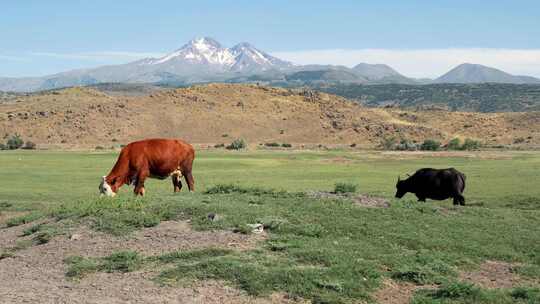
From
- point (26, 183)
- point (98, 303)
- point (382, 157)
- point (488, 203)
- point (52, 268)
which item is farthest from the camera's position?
point (382, 157)

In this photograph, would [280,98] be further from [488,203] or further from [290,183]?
[488,203]

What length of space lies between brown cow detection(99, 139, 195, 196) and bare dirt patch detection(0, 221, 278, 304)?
3.58m

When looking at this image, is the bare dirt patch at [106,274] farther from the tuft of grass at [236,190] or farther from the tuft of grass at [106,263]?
the tuft of grass at [236,190]

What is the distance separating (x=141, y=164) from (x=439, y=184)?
10.5 metres

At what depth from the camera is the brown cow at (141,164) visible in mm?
18844

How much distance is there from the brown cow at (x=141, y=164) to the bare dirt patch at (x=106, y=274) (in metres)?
3.58

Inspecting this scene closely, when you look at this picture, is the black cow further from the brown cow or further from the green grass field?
the brown cow

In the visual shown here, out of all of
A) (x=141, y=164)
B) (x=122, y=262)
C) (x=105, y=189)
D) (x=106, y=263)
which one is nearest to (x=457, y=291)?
(x=122, y=262)

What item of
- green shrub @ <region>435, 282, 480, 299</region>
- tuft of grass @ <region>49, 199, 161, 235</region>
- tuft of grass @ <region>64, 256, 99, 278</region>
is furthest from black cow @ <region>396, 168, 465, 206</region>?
tuft of grass @ <region>64, 256, 99, 278</region>

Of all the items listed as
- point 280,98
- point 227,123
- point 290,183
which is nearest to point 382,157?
point 290,183

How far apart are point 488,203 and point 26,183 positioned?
24348 mm

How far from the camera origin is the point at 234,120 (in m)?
104

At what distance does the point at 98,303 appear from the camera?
10211 mm

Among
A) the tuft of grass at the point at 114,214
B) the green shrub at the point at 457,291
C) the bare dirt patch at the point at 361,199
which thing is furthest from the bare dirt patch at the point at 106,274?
the bare dirt patch at the point at 361,199
